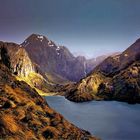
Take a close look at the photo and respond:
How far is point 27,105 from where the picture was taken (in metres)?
71.4

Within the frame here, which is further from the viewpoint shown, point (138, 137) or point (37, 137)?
point (138, 137)

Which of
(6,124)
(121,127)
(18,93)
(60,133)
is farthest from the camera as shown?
(121,127)

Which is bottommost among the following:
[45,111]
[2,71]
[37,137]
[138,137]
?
[138,137]

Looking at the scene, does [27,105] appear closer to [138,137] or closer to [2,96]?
[2,96]

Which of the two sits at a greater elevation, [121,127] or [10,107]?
[10,107]

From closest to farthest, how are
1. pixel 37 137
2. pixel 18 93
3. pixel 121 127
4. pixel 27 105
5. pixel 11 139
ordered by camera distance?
pixel 11 139 < pixel 37 137 < pixel 27 105 < pixel 18 93 < pixel 121 127

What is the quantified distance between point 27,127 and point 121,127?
129m

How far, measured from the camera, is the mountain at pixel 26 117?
58956mm

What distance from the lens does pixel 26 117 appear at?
2613 inches

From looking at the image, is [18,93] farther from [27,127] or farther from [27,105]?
[27,127]

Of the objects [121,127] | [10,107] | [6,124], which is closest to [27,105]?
[10,107]

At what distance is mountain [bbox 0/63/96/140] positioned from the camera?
2321 inches

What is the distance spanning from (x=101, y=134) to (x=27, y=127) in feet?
317

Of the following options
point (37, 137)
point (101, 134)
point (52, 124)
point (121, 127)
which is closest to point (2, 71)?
point (52, 124)
